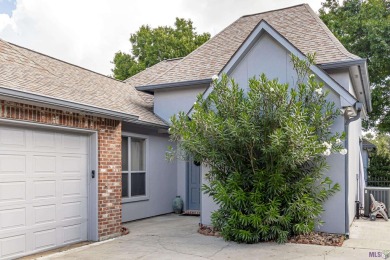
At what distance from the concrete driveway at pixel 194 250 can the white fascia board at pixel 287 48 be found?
3.05 metres

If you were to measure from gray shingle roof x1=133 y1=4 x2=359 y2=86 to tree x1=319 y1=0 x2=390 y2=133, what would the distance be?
268 inches

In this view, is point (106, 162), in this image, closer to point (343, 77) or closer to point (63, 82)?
point (63, 82)

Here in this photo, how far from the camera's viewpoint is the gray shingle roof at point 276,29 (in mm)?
9695

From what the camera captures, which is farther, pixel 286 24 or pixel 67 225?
pixel 286 24

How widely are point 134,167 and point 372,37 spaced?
12.9 metres

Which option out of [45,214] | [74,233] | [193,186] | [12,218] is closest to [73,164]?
[45,214]

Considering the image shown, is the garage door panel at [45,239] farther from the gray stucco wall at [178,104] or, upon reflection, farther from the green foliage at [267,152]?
the gray stucco wall at [178,104]

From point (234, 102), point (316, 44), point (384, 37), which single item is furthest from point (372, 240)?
point (384, 37)

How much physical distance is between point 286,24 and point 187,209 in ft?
22.0

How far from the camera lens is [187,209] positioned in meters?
12.1

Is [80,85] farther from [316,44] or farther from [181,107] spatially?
[316,44]

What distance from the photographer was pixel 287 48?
835 cm

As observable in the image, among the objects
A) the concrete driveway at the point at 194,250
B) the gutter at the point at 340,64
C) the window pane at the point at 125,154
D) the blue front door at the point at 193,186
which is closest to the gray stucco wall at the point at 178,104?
the blue front door at the point at 193,186

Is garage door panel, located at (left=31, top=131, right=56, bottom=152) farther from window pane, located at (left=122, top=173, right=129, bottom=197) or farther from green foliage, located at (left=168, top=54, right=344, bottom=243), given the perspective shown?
window pane, located at (left=122, top=173, right=129, bottom=197)
